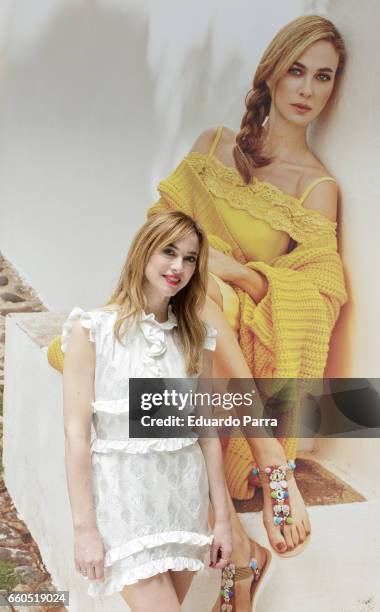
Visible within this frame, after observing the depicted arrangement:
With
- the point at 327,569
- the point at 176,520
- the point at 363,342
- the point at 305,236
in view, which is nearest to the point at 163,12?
the point at 305,236

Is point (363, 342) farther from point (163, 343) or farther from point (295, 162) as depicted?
point (163, 343)

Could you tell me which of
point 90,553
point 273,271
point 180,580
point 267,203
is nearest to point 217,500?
point 180,580

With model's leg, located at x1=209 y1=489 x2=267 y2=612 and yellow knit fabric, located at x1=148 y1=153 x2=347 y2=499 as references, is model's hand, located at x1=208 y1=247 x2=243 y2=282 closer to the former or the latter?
yellow knit fabric, located at x1=148 y1=153 x2=347 y2=499

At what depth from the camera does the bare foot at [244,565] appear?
2092 millimetres

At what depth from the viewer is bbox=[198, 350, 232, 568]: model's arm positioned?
5.82ft

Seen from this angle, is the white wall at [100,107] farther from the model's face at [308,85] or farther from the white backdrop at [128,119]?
the model's face at [308,85]

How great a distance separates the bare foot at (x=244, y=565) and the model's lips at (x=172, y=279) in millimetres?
817

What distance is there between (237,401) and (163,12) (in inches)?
44.5

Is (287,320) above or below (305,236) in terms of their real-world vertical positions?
below

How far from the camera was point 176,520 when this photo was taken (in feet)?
5.59

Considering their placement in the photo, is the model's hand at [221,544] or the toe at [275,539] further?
the toe at [275,539]

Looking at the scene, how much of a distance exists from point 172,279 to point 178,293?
10cm

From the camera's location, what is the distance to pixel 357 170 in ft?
7.02

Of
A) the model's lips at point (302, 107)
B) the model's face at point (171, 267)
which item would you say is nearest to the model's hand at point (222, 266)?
the model's face at point (171, 267)
